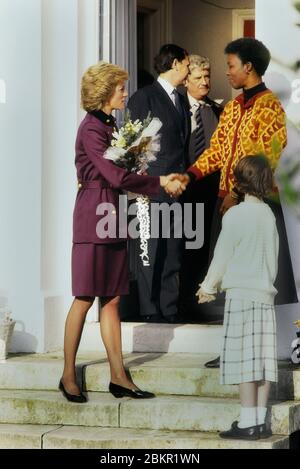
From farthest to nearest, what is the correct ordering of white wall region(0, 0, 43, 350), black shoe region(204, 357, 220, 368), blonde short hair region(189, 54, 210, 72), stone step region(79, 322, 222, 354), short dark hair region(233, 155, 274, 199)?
1. blonde short hair region(189, 54, 210, 72)
2. white wall region(0, 0, 43, 350)
3. stone step region(79, 322, 222, 354)
4. black shoe region(204, 357, 220, 368)
5. short dark hair region(233, 155, 274, 199)

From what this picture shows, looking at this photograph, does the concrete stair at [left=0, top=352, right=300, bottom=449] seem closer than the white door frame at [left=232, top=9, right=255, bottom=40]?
Yes

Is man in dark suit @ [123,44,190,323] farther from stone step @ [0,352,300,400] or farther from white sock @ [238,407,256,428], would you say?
white sock @ [238,407,256,428]

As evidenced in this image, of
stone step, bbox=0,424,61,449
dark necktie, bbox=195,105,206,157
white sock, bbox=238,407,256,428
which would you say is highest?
dark necktie, bbox=195,105,206,157

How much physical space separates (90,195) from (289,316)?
1401 mm

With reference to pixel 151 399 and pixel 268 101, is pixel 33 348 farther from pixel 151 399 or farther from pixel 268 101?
pixel 268 101

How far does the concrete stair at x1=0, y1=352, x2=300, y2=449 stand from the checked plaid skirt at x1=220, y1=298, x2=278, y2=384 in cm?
35

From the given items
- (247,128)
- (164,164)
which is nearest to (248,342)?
(247,128)

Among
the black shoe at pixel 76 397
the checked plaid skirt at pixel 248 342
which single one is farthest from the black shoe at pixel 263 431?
the black shoe at pixel 76 397

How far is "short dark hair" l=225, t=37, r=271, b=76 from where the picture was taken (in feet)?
20.6

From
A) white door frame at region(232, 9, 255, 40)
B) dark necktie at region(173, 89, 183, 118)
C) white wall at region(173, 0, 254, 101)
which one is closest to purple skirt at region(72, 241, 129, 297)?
dark necktie at region(173, 89, 183, 118)

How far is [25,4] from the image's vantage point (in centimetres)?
734

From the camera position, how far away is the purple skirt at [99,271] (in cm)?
626

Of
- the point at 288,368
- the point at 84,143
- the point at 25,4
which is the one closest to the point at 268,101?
the point at 84,143

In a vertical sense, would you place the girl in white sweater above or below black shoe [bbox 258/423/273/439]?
above
